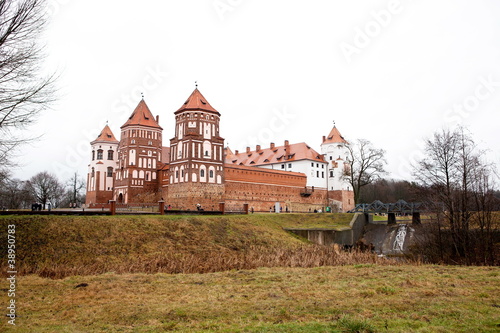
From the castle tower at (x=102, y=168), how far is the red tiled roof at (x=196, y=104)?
15359 mm

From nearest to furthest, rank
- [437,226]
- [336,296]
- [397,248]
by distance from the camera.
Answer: [336,296] → [437,226] → [397,248]

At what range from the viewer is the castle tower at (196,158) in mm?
44625

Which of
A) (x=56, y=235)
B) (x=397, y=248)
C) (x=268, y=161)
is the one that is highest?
(x=268, y=161)

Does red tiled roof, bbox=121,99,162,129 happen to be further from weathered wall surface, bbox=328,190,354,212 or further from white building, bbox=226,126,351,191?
weathered wall surface, bbox=328,190,354,212

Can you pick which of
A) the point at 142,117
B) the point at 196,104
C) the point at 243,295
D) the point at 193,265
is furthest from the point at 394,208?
the point at 243,295

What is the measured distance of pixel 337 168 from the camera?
2514 inches

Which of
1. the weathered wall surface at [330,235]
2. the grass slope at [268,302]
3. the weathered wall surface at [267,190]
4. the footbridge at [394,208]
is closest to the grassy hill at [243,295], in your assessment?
the grass slope at [268,302]

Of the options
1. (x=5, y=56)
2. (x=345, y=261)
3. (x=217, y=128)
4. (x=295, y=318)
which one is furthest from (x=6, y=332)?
(x=217, y=128)

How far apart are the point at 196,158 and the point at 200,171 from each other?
161 centimetres

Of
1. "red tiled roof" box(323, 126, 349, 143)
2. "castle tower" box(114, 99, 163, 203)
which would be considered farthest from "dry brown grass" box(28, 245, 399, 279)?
"red tiled roof" box(323, 126, 349, 143)

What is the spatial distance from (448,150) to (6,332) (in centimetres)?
2679

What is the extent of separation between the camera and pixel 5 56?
10.7m

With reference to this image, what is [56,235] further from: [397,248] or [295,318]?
[397,248]

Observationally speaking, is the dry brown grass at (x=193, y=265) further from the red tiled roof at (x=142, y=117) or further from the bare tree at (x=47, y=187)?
the bare tree at (x=47, y=187)
